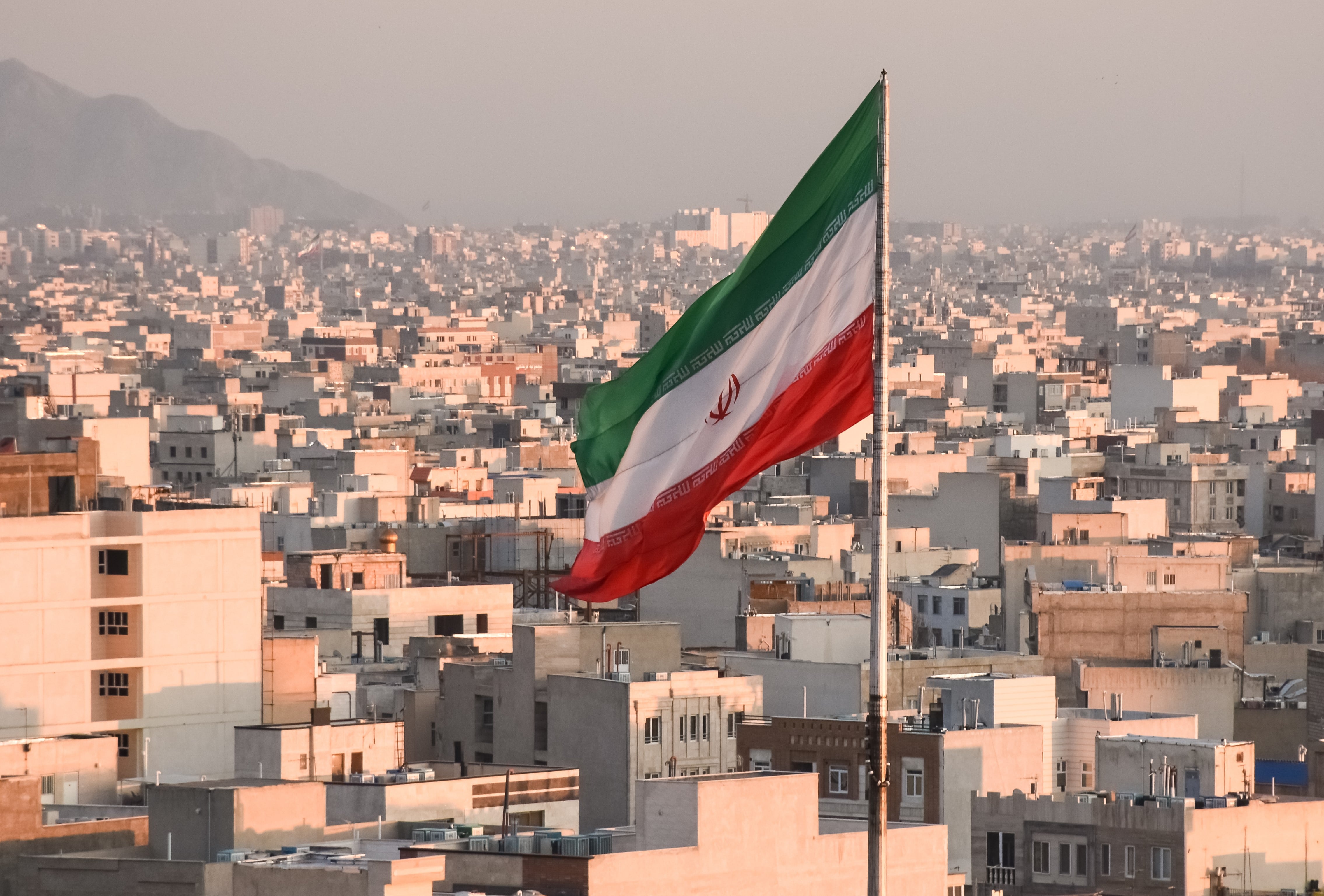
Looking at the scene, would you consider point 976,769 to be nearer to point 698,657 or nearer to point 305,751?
point 305,751

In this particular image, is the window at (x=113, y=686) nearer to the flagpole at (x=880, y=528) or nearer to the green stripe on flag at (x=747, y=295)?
the green stripe on flag at (x=747, y=295)

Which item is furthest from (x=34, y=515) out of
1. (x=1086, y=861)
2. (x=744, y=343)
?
(x=744, y=343)

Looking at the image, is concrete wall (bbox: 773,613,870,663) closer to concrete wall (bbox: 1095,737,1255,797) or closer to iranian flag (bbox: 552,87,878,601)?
concrete wall (bbox: 1095,737,1255,797)

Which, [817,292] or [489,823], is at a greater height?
[817,292]

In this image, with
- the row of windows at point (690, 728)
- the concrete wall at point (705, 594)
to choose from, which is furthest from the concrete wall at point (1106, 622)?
the row of windows at point (690, 728)

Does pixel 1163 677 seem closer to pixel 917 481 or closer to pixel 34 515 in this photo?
pixel 34 515

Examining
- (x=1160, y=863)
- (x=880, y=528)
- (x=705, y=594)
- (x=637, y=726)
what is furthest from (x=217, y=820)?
(x=705, y=594)
